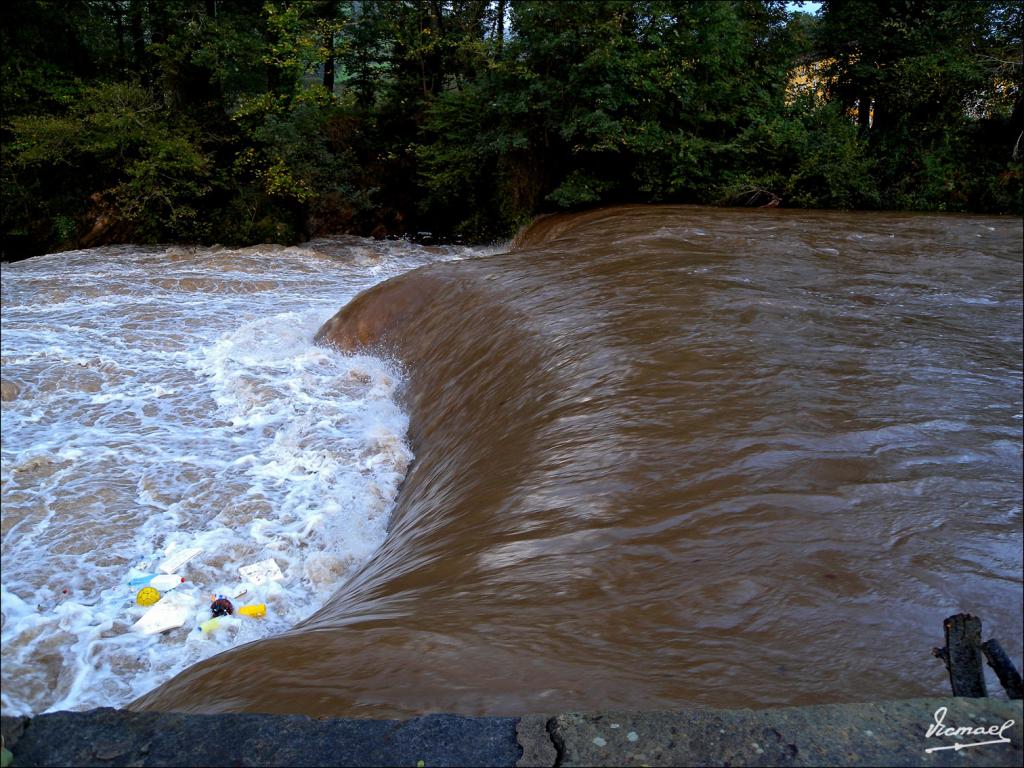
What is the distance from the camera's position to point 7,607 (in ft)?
4.00

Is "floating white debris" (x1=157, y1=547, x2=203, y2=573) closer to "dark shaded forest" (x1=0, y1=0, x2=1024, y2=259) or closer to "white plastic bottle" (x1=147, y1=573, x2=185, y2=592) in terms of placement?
"white plastic bottle" (x1=147, y1=573, x2=185, y2=592)

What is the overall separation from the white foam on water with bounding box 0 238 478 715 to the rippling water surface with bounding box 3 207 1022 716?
0.06 ft

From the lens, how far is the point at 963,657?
1618mm

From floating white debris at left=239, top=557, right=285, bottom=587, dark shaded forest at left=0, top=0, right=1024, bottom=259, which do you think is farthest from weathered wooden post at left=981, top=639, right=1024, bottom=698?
dark shaded forest at left=0, top=0, right=1024, bottom=259

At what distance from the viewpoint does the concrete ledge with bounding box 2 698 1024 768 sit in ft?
5.03

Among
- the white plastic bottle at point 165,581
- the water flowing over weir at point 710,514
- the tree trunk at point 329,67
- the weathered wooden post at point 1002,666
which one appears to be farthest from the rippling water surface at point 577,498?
the tree trunk at point 329,67

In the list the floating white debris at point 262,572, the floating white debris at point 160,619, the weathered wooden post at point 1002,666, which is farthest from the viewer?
the floating white debris at point 262,572

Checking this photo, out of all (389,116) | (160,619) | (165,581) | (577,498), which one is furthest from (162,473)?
(389,116)

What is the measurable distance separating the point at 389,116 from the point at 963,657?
54.0 feet

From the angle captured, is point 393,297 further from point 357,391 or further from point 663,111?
point 663,111

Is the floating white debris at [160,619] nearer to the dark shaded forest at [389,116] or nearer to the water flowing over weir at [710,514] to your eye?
the water flowing over weir at [710,514]

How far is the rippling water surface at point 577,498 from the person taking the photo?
2.01 meters

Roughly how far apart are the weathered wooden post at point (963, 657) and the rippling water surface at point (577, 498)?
0.64 ft

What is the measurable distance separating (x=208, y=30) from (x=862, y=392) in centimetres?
1558
